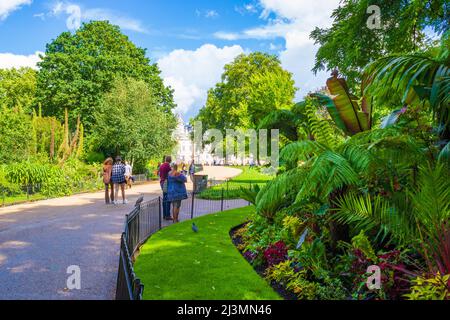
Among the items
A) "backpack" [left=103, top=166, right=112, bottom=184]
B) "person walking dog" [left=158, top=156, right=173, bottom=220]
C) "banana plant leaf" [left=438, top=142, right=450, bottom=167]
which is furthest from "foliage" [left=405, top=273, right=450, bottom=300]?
"backpack" [left=103, top=166, right=112, bottom=184]

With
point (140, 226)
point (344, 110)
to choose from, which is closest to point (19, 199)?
point (140, 226)

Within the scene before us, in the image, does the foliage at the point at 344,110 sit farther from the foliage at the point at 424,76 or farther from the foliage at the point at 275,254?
the foliage at the point at 275,254

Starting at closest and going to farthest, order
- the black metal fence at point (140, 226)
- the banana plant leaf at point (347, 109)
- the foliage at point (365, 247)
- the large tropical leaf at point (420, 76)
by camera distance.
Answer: the black metal fence at point (140, 226) → the large tropical leaf at point (420, 76) → the foliage at point (365, 247) → the banana plant leaf at point (347, 109)

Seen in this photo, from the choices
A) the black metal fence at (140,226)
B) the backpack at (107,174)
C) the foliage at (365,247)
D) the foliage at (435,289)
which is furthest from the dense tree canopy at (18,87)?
the foliage at (435,289)

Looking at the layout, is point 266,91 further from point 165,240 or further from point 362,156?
point 362,156

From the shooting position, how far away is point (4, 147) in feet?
68.2

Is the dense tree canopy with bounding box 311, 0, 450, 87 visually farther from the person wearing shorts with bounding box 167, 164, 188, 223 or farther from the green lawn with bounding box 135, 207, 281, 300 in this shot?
the green lawn with bounding box 135, 207, 281, 300

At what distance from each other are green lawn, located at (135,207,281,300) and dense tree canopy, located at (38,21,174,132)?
2504cm

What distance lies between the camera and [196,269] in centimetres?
594

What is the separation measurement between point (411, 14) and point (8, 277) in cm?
1162

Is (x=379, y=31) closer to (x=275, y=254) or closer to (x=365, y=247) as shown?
(x=275, y=254)

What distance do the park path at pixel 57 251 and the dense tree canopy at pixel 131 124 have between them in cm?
1448

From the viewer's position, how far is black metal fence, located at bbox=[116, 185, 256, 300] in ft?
11.2

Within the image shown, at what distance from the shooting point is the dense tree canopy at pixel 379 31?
425 inches
